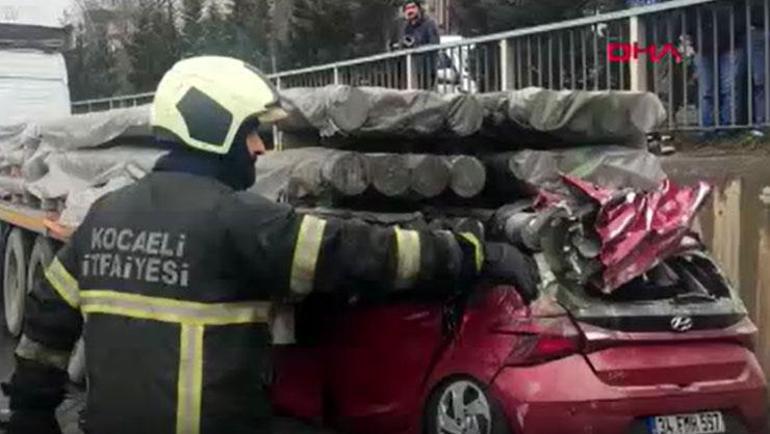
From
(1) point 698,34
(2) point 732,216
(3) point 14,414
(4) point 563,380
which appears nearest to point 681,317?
(4) point 563,380

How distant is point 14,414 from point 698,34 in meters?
6.00

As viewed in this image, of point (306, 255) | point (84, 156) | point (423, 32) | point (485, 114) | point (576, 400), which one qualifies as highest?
point (423, 32)

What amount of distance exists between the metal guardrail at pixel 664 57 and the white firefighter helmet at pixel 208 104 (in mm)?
5267

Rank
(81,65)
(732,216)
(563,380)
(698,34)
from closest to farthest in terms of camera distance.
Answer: (563,380)
(732,216)
(698,34)
(81,65)

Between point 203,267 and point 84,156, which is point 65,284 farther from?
point 84,156

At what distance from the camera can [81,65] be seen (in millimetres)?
38875

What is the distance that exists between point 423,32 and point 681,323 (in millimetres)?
8001

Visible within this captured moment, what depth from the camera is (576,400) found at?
4816mm

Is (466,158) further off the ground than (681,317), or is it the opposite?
(466,158)

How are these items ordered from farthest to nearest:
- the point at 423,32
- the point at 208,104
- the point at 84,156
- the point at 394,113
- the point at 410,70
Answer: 1. the point at 423,32
2. the point at 410,70
3. the point at 84,156
4. the point at 394,113
5. the point at 208,104

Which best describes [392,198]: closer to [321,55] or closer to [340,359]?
[340,359]

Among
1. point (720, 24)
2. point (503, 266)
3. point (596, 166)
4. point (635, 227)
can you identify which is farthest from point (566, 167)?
point (720, 24)

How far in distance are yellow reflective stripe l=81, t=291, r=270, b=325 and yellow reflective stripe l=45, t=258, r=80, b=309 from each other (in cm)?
14

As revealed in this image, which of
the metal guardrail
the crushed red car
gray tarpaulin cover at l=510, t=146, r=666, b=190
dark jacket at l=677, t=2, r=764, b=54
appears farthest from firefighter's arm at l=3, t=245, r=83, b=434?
dark jacket at l=677, t=2, r=764, b=54
